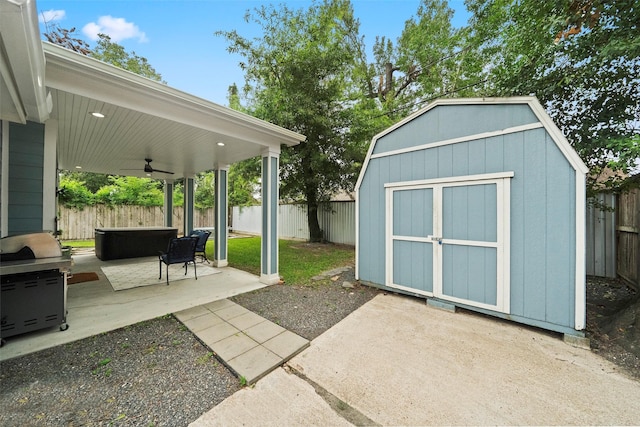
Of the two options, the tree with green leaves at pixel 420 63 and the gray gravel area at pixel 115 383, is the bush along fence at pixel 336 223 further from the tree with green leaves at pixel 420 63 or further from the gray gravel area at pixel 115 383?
the tree with green leaves at pixel 420 63

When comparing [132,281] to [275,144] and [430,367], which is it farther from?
[430,367]

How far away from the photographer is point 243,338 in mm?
2475

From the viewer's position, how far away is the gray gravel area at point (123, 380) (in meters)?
1.54

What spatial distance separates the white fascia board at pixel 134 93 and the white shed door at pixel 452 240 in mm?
2798

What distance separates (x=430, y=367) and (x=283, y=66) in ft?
28.8

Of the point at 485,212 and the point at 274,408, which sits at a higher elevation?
the point at 485,212

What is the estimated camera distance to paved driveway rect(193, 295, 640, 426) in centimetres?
154

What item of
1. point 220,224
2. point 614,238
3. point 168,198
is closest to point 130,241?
point 168,198

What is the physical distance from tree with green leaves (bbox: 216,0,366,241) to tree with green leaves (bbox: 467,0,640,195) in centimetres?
484

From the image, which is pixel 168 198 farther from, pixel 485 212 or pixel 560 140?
pixel 560 140

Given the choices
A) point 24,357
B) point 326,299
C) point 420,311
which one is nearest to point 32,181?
point 24,357

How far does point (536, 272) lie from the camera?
2.64 metres

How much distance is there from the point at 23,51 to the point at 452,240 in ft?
14.8

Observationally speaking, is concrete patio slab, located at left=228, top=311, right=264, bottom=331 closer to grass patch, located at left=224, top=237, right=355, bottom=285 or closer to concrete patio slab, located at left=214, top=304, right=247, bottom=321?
concrete patio slab, located at left=214, top=304, right=247, bottom=321
